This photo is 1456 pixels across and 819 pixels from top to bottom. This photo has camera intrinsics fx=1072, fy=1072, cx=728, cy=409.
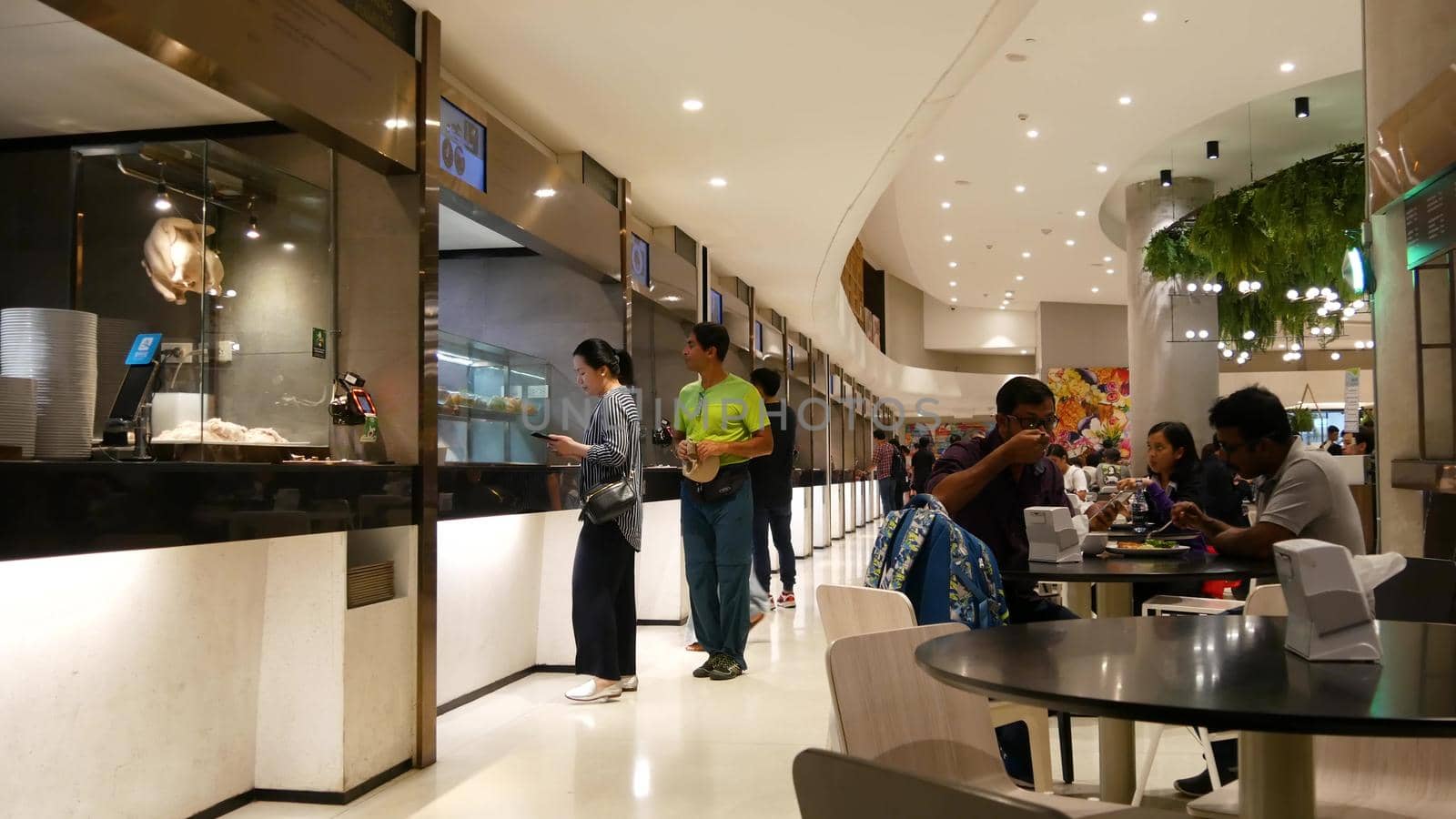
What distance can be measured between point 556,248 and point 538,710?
2243 millimetres

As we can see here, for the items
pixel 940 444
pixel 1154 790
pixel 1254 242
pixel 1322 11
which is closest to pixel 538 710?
pixel 1154 790

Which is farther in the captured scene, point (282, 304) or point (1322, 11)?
point (1322, 11)

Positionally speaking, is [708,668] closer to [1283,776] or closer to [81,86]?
[81,86]

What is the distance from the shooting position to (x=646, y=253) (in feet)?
22.8

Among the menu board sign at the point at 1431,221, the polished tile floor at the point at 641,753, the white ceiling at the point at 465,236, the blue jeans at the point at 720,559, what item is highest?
the white ceiling at the point at 465,236

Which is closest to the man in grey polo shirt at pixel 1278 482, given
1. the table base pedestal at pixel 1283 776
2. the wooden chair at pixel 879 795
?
the table base pedestal at pixel 1283 776

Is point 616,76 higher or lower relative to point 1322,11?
lower

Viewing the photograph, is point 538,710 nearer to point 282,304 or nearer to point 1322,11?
point 282,304

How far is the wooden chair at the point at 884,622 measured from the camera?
86.7 inches

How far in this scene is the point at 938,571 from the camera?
8.25 ft

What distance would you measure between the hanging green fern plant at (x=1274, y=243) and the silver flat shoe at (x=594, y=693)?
5768 millimetres

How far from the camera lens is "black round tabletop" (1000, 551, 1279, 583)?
288cm

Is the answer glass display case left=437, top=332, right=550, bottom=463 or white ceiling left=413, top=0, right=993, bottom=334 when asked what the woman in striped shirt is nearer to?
glass display case left=437, top=332, right=550, bottom=463

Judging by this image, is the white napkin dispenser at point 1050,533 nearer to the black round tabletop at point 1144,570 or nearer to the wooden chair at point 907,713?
the black round tabletop at point 1144,570
